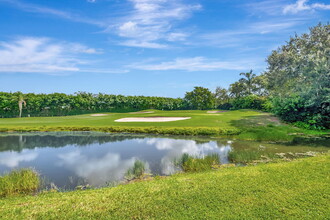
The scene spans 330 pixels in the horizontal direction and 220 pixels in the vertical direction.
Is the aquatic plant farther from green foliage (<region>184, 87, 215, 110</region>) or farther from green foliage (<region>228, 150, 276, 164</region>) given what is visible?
green foliage (<region>184, 87, 215, 110</region>)

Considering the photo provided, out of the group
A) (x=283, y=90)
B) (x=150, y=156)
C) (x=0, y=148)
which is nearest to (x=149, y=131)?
(x=150, y=156)

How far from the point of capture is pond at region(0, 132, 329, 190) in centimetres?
1132

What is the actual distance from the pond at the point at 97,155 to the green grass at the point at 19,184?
62cm

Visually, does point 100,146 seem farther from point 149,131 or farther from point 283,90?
point 283,90

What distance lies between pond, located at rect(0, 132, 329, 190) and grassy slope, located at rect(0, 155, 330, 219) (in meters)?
2.70

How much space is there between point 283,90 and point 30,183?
3649cm

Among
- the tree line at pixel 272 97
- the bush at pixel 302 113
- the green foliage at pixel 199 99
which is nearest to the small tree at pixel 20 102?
the tree line at pixel 272 97

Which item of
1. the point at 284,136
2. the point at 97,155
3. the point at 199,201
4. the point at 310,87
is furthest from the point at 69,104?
the point at 199,201

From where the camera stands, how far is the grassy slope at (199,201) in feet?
20.2

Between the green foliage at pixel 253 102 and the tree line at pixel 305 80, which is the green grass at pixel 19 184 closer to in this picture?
the tree line at pixel 305 80

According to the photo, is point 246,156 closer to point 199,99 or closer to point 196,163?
point 196,163

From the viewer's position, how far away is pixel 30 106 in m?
60.1

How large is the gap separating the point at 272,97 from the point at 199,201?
34553mm

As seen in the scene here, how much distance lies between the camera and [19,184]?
9.45m
